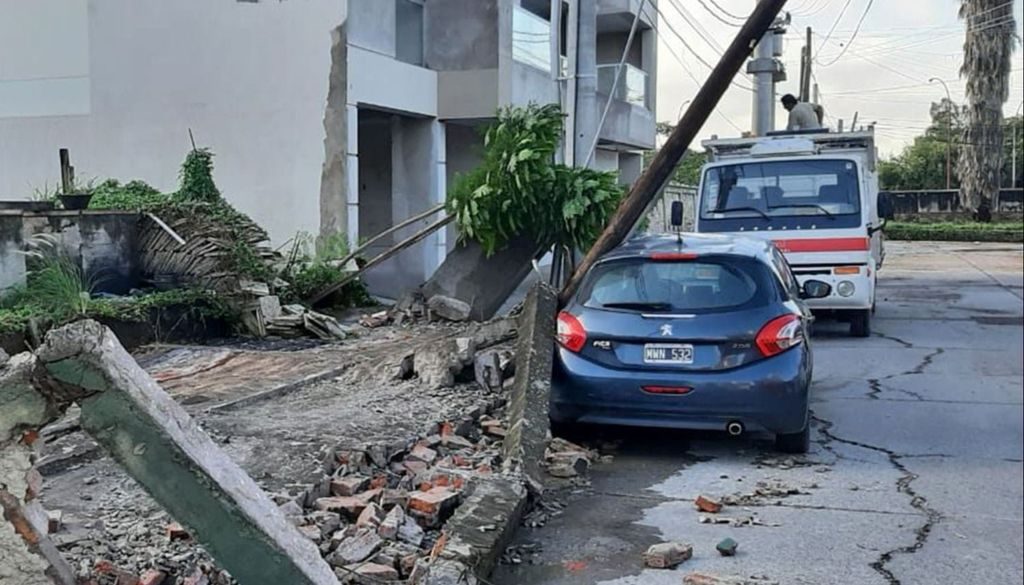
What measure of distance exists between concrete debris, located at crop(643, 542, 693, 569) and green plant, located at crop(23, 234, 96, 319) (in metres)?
6.59

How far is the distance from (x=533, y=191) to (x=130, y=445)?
7.91 m

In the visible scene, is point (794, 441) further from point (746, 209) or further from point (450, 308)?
point (746, 209)

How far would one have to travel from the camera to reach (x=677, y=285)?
22.6ft

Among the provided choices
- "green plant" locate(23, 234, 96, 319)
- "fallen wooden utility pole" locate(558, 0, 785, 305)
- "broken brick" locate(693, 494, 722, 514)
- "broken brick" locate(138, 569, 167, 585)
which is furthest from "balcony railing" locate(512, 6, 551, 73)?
"broken brick" locate(138, 569, 167, 585)

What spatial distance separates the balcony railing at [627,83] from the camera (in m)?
20.1

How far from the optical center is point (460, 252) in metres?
12.1

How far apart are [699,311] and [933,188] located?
454 cm

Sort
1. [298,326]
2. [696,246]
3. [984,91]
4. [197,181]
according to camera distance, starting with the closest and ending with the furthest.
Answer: [984,91] → [696,246] → [298,326] → [197,181]

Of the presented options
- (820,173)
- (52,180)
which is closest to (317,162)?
(52,180)

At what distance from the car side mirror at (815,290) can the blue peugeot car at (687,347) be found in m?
0.82

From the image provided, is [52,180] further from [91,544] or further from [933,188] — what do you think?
[933,188]

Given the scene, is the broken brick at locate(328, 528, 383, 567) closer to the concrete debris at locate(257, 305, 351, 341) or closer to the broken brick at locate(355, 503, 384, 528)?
the broken brick at locate(355, 503, 384, 528)

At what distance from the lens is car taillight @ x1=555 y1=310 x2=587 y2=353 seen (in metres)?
6.84

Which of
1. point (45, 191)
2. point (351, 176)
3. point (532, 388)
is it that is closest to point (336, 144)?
point (351, 176)
